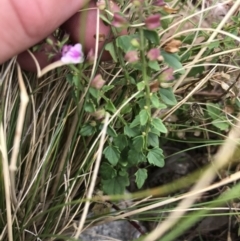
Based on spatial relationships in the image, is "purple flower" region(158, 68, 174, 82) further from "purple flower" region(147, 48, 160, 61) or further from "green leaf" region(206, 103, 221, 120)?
"green leaf" region(206, 103, 221, 120)

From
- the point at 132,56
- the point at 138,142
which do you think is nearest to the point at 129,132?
the point at 138,142

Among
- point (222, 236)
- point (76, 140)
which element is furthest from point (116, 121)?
point (222, 236)

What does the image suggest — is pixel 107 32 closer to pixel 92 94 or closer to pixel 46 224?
pixel 92 94

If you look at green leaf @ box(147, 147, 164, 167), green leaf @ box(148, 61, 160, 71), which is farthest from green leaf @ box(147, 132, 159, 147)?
green leaf @ box(148, 61, 160, 71)

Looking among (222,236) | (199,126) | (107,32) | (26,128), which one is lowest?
(222,236)

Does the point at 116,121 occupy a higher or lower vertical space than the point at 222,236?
higher

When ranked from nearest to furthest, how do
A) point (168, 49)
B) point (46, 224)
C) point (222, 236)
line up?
point (168, 49)
point (46, 224)
point (222, 236)

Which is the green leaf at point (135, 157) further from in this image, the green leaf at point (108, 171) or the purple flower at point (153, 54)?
the purple flower at point (153, 54)

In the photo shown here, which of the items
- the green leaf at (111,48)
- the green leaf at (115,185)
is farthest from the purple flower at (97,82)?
the green leaf at (115,185)
